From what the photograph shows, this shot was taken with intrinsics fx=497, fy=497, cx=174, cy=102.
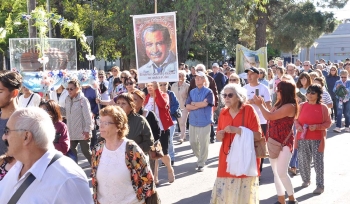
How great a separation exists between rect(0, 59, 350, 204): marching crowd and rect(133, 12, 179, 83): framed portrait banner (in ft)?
0.84

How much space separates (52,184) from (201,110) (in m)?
6.69

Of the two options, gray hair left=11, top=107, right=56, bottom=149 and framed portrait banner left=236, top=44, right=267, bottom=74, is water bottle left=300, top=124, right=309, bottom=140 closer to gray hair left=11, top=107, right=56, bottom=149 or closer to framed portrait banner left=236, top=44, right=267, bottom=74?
gray hair left=11, top=107, right=56, bottom=149

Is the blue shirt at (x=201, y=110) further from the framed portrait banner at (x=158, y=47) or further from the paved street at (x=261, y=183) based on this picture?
the paved street at (x=261, y=183)

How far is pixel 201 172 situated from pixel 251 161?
3811 millimetres

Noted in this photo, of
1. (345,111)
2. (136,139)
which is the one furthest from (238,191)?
(345,111)

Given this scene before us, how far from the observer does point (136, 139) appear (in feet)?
19.0

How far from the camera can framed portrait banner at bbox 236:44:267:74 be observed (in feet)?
48.2

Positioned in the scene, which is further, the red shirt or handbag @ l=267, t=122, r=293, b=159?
handbag @ l=267, t=122, r=293, b=159

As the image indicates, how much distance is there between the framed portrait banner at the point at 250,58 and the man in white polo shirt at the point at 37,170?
12442 mm

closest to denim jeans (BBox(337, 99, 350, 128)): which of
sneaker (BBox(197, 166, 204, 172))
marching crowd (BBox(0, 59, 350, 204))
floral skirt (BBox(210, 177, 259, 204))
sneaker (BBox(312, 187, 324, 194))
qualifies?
marching crowd (BBox(0, 59, 350, 204))

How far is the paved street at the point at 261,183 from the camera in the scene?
7371mm

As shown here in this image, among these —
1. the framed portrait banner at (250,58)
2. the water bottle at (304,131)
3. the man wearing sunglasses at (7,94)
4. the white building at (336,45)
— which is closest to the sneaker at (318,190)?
the water bottle at (304,131)

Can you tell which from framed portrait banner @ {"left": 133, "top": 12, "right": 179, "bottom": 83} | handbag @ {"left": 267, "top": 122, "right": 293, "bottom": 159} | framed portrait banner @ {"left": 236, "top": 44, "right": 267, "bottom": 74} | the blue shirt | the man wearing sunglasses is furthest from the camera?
framed portrait banner @ {"left": 236, "top": 44, "right": 267, "bottom": 74}

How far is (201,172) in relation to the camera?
920 cm
